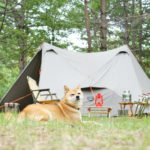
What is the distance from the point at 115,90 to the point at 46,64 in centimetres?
199

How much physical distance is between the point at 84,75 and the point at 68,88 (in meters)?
3.36

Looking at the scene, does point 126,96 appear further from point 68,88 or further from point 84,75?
point 68,88

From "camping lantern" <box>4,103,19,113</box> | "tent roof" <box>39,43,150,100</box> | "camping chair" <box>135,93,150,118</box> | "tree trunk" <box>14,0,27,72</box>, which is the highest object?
"tree trunk" <box>14,0,27,72</box>

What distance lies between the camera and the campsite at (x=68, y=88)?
2.51 metres

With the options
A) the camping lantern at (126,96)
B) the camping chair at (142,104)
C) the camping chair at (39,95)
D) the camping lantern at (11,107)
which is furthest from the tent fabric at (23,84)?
the camping chair at (142,104)

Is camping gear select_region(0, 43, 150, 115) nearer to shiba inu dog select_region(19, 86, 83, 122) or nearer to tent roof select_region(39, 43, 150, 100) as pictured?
tent roof select_region(39, 43, 150, 100)

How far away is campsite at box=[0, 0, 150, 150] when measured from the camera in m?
2.51

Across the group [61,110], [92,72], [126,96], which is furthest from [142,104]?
[61,110]

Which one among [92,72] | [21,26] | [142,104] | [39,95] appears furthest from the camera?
[21,26]

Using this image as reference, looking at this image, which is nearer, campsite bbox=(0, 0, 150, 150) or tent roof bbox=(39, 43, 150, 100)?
campsite bbox=(0, 0, 150, 150)

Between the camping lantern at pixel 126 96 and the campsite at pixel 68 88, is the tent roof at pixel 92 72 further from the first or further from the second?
the camping lantern at pixel 126 96

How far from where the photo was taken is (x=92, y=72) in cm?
917

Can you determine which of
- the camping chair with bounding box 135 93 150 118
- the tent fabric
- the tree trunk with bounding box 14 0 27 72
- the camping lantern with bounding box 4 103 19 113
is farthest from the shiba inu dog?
the tree trunk with bounding box 14 0 27 72

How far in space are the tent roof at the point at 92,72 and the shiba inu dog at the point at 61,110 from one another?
3.16 meters
